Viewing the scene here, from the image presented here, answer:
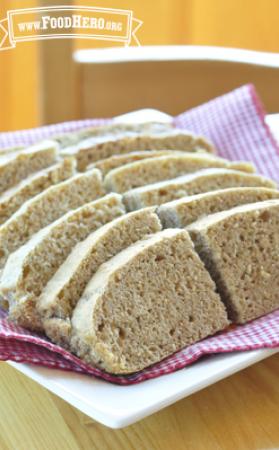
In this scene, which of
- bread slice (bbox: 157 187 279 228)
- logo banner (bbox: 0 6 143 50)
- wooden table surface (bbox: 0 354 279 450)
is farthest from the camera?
logo banner (bbox: 0 6 143 50)

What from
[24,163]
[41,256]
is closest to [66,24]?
[24,163]

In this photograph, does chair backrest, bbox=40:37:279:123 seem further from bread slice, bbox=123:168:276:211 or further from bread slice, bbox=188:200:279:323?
bread slice, bbox=188:200:279:323

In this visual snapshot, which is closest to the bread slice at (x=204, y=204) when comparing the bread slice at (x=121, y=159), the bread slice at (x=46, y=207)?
the bread slice at (x=46, y=207)

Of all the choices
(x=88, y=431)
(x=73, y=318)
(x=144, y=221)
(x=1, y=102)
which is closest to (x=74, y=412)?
(x=88, y=431)

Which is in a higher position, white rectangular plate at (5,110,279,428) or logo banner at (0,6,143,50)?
logo banner at (0,6,143,50)

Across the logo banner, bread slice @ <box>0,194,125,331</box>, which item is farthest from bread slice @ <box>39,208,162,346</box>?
the logo banner

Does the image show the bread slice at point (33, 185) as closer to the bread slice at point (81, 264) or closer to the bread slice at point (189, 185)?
the bread slice at point (189, 185)
